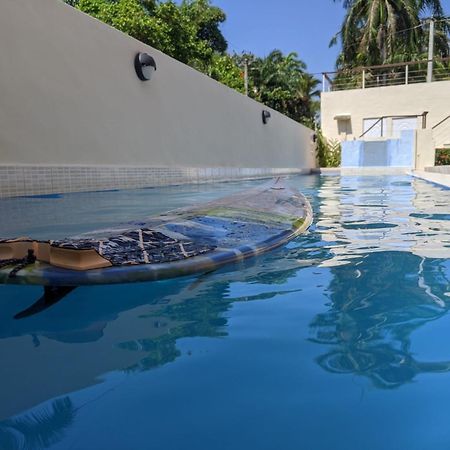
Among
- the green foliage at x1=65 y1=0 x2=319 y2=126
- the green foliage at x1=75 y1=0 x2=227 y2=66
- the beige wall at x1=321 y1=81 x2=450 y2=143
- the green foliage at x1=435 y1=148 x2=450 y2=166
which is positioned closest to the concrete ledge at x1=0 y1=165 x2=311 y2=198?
the green foliage at x1=75 y1=0 x2=227 y2=66

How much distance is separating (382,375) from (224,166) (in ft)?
32.1

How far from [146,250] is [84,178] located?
13.6 ft

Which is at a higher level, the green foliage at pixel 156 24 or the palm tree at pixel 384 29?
the palm tree at pixel 384 29

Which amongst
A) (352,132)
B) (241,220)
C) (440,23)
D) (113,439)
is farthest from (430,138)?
(113,439)

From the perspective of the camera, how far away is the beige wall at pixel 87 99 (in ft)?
15.5

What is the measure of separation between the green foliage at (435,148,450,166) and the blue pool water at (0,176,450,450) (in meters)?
16.4

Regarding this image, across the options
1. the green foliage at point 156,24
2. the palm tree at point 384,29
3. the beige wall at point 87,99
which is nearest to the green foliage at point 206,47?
the green foliage at point 156,24

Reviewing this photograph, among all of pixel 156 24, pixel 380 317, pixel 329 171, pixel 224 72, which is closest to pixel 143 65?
pixel 380 317

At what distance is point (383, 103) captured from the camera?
18.5 meters

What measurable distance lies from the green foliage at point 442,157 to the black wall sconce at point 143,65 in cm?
1352

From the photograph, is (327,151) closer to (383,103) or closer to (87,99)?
(383,103)

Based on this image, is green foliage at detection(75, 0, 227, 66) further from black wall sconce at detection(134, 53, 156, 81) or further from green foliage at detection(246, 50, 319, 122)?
green foliage at detection(246, 50, 319, 122)

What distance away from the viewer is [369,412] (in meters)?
0.93

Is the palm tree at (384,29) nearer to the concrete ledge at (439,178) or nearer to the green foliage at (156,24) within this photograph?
the green foliage at (156,24)
